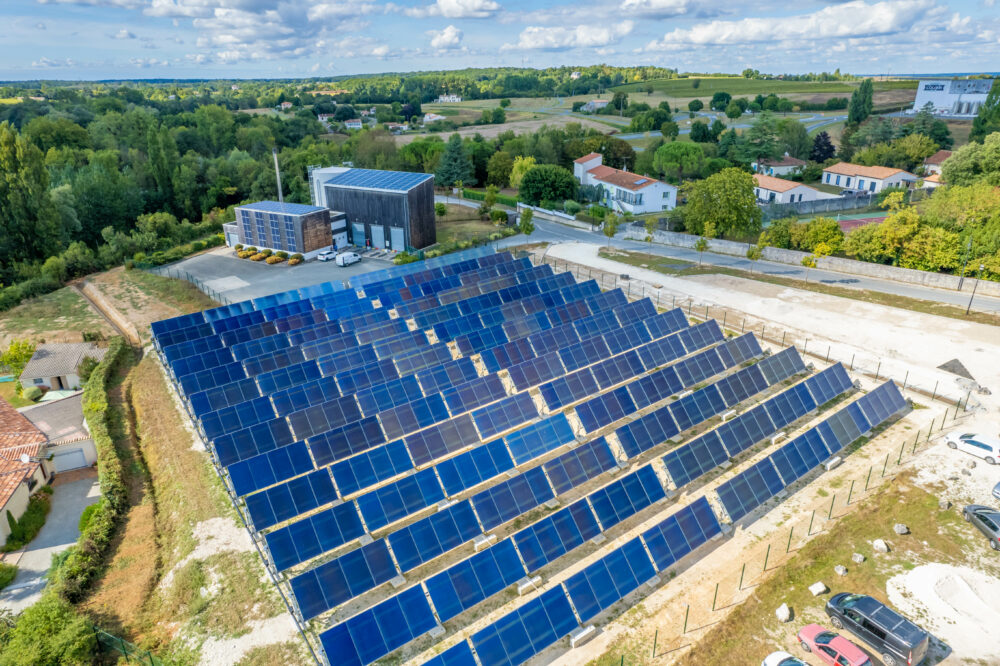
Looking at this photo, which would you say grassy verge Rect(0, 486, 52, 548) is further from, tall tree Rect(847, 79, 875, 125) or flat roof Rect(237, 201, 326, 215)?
tall tree Rect(847, 79, 875, 125)

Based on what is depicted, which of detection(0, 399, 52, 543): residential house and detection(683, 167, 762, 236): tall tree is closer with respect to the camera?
detection(0, 399, 52, 543): residential house

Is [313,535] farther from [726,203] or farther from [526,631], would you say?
[726,203]

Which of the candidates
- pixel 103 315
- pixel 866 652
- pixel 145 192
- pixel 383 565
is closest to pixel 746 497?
pixel 866 652

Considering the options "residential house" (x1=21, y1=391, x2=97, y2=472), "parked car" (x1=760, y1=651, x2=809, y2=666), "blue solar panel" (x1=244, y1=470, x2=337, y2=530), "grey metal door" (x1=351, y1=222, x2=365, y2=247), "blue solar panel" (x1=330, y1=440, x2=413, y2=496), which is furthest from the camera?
"grey metal door" (x1=351, y1=222, x2=365, y2=247)

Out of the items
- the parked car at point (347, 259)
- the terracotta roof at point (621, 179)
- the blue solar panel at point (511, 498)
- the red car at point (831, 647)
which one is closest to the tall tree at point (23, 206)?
the parked car at point (347, 259)

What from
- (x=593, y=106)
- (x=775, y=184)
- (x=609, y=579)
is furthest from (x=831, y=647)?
(x=593, y=106)

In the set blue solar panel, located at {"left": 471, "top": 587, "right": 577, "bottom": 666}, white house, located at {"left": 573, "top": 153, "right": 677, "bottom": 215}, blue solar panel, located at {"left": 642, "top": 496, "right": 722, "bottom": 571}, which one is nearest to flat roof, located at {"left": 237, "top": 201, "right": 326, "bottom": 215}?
white house, located at {"left": 573, "top": 153, "right": 677, "bottom": 215}

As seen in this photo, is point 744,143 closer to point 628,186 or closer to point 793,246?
point 628,186
